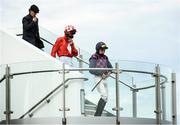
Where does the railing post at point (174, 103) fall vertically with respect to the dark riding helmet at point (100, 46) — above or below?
below

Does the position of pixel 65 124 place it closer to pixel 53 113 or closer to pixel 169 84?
pixel 53 113

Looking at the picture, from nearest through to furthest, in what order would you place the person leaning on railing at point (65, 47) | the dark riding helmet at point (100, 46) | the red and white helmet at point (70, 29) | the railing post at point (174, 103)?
1. the dark riding helmet at point (100, 46)
2. the railing post at point (174, 103)
3. the red and white helmet at point (70, 29)
4. the person leaning on railing at point (65, 47)

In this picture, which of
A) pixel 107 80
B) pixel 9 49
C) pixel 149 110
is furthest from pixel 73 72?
pixel 9 49

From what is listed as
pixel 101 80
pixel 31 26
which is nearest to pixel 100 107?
pixel 101 80

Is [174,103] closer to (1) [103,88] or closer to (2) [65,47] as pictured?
(1) [103,88]

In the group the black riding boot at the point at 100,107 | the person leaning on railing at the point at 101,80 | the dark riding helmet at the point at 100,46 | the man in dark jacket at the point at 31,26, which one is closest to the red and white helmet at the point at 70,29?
the man in dark jacket at the point at 31,26

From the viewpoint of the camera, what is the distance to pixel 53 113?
14258 mm

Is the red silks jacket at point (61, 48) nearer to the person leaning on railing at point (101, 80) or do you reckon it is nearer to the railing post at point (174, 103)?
the person leaning on railing at point (101, 80)

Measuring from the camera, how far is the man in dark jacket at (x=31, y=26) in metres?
17.3

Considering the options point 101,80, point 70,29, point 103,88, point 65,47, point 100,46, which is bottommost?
point 103,88

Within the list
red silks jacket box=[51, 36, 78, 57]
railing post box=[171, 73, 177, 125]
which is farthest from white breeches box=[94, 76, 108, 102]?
red silks jacket box=[51, 36, 78, 57]

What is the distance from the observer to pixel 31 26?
17375 millimetres

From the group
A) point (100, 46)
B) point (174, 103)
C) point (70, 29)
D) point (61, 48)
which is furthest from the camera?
point (61, 48)

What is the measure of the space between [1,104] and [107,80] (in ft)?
6.17
